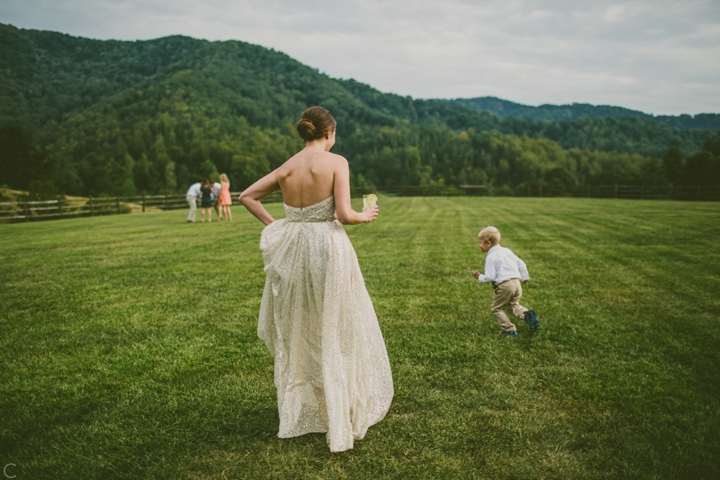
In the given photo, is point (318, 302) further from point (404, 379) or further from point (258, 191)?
point (404, 379)

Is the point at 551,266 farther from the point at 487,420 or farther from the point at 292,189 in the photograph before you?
the point at 292,189

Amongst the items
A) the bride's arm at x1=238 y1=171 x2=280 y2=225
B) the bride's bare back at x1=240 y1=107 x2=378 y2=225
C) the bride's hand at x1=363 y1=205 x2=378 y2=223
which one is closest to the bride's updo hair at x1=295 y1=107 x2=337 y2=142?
the bride's bare back at x1=240 y1=107 x2=378 y2=225

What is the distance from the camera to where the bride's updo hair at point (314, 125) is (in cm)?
332

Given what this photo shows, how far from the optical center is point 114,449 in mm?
3393

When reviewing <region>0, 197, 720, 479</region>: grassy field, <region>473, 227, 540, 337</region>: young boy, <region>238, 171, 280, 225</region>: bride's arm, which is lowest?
<region>0, 197, 720, 479</region>: grassy field

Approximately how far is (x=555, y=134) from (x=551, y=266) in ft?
601

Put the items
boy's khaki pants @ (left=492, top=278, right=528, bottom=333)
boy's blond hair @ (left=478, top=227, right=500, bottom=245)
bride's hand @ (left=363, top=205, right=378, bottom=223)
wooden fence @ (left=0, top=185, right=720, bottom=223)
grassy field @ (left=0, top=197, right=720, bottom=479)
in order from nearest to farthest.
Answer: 1. grassy field @ (left=0, top=197, right=720, bottom=479)
2. bride's hand @ (left=363, top=205, right=378, bottom=223)
3. boy's khaki pants @ (left=492, top=278, right=528, bottom=333)
4. boy's blond hair @ (left=478, top=227, right=500, bottom=245)
5. wooden fence @ (left=0, top=185, right=720, bottom=223)

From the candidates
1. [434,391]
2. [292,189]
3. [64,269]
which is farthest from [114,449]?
[64,269]

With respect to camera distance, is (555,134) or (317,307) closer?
(317,307)

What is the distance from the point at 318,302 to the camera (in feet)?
11.4

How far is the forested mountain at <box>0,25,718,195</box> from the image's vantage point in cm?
7812

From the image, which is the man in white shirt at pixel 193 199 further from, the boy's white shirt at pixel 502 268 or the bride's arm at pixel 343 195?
the bride's arm at pixel 343 195

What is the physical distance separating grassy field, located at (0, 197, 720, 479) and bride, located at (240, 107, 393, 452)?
0.78ft

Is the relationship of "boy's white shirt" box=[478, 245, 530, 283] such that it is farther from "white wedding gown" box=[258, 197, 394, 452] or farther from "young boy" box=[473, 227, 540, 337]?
"white wedding gown" box=[258, 197, 394, 452]
